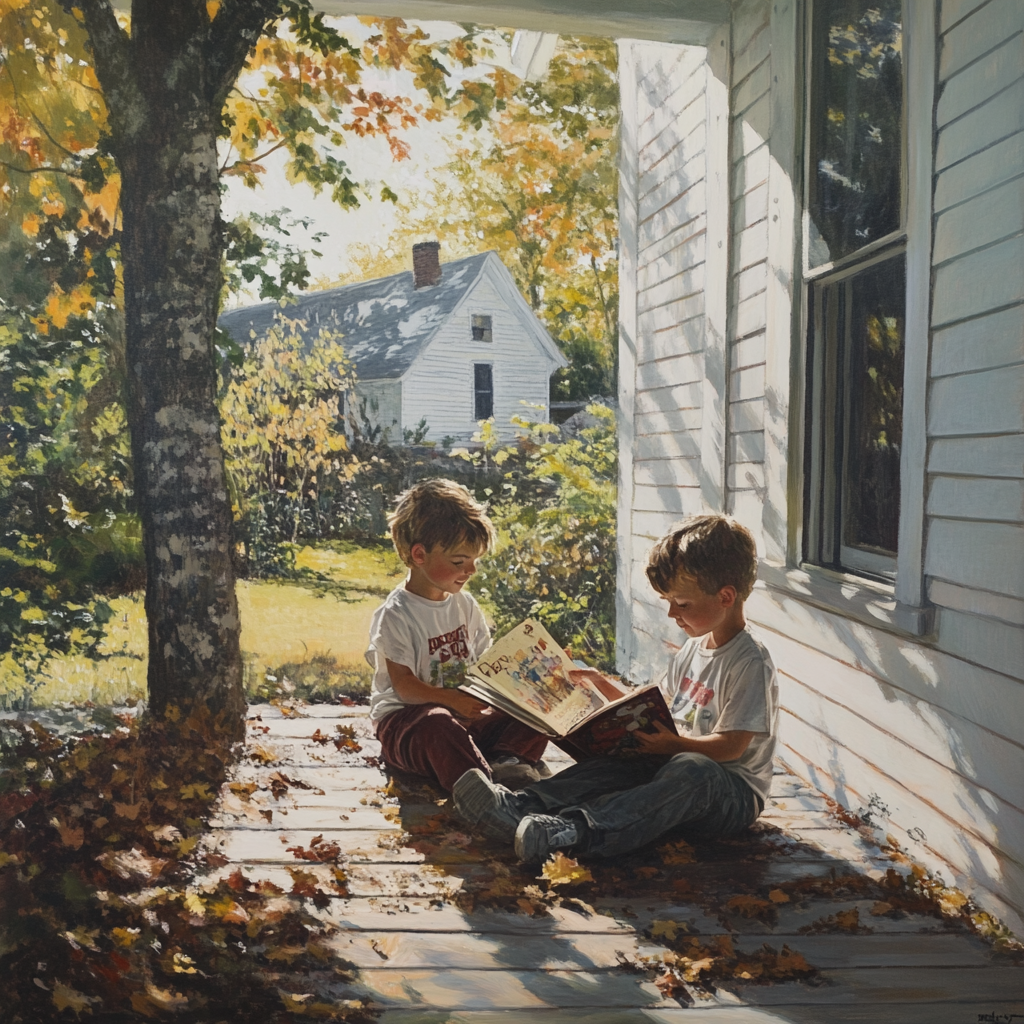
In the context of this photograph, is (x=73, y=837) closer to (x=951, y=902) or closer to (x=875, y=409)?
(x=951, y=902)

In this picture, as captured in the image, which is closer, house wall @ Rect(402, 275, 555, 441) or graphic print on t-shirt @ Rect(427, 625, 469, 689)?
graphic print on t-shirt @ Rect(427, 625, 469, 689)

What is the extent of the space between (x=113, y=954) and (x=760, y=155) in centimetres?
411

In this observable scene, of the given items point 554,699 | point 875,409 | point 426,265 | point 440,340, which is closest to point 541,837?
point 554,699

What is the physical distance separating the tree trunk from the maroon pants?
109 cm

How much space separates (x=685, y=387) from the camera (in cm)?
562

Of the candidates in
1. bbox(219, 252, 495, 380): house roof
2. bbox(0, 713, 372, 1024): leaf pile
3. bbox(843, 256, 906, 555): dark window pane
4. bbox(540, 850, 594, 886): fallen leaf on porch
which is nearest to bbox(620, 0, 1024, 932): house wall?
bbox(843, 256, 906, 555): dark window pane

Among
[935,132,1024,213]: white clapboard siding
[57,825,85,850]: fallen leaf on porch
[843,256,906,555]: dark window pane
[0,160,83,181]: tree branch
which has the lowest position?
[57,825,85,850]: fallen leaf on porch

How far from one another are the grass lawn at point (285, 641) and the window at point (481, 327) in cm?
820

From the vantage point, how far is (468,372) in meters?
18.1

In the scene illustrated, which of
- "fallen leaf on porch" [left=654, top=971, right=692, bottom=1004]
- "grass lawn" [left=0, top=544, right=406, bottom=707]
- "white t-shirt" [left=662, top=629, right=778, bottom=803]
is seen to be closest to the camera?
"fallen leaf on porch" [left=654, top=971, right=692, bottom=1004]

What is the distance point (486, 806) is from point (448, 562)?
1010 millimetres

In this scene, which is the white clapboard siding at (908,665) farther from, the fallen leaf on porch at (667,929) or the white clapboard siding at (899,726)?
the fallen leaf on porch at (667,929)

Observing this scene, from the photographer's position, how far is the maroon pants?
366 centimetres

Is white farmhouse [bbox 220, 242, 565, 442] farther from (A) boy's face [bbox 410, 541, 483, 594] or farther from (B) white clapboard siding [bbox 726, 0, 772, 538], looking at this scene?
(A) boy's face [bbox 410, 541, 483, 594]
